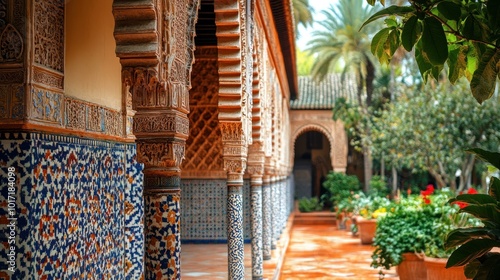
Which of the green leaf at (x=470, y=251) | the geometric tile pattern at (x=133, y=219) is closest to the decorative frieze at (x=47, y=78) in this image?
the geometric tile pattern at (x=133, y=219)

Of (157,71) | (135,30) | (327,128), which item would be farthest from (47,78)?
(327,128)

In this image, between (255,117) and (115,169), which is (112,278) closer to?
(115,169)

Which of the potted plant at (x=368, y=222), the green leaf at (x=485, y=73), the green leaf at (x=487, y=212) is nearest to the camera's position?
the green leaf at (x=485, y=73)

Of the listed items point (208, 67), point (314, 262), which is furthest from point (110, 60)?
point (314, 262)

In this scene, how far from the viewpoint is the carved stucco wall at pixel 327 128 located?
3256 cm

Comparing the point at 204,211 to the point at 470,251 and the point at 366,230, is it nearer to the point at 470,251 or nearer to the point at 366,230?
the point at 366,230

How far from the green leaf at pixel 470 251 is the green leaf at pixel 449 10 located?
1.22 m

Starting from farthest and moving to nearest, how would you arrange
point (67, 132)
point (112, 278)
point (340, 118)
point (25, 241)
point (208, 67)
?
point (340, 118)
point (208, 67)
point (112, 278)
point (67, 132)
point (25, 241)

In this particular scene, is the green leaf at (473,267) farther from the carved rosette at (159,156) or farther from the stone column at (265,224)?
the stone column at (265,224)

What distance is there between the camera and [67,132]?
4.19m

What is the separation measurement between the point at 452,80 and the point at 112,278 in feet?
10.3

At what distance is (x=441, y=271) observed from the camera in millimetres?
9016

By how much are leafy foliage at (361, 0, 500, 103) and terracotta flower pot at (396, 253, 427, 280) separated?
7.61m

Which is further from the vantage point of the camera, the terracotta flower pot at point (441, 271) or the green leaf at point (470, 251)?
the terracotta flower pot at point (441, 271)
